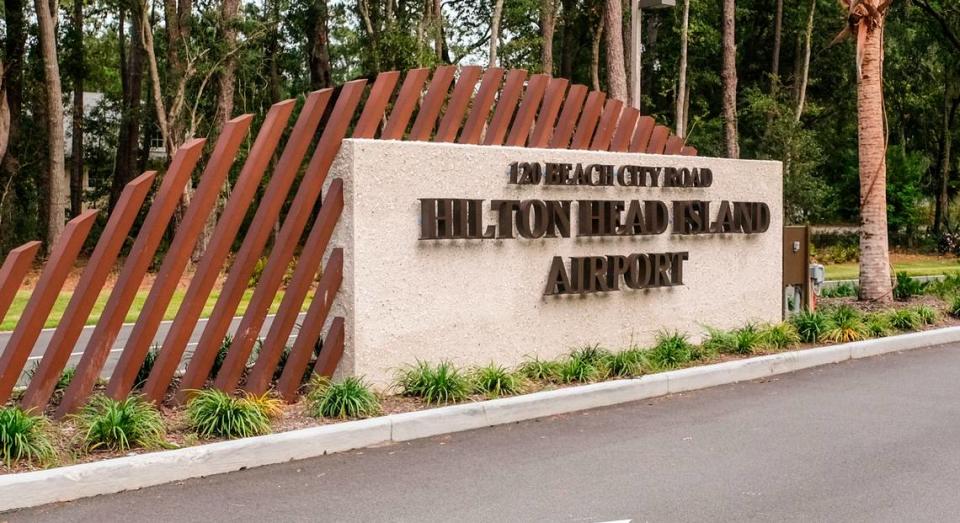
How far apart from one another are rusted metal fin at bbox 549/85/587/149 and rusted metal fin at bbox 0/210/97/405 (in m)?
5.01

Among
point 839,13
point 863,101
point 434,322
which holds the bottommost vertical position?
point 434,322

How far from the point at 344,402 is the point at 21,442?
7.94ft

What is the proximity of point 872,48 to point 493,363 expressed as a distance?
950cm

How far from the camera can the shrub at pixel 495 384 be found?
870 centimetres

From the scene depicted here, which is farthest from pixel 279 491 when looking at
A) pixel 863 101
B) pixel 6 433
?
pixel 863 101

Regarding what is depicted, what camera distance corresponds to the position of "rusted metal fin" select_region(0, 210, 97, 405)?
289 inches

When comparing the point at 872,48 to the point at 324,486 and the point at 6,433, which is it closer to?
the point at 324,486

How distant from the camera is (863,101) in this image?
1531cm

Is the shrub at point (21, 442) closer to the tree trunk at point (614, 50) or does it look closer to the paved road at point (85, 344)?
the paved road at point (85, 344)

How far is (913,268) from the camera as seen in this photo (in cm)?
3145

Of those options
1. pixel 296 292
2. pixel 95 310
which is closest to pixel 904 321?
pixel 296 292

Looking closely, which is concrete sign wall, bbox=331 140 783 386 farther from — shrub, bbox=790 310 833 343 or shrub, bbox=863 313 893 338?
shrub, bbox=863 313 893 338

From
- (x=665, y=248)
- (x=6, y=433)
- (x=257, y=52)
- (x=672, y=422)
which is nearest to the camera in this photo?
(x=6, y=433)

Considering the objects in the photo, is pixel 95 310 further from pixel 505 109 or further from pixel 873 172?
pixel 873 172
